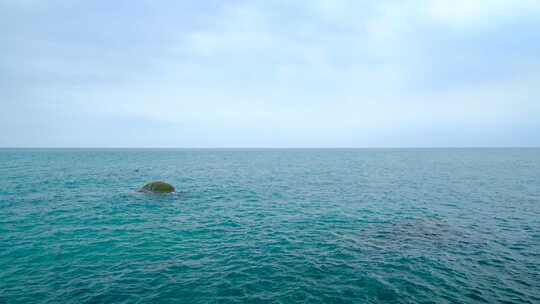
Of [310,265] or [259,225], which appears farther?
[259,225]

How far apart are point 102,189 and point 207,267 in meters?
35.1

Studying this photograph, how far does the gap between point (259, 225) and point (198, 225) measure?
542 centimetres

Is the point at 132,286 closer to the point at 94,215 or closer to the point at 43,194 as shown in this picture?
the point at 94,215

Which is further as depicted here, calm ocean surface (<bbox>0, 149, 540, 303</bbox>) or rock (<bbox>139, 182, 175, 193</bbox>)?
rock (<bbox>139, 182, 175, 193</bbox>)

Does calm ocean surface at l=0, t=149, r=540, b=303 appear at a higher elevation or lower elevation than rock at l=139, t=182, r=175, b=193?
lower

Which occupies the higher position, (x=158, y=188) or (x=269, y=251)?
(x=158, y=188)

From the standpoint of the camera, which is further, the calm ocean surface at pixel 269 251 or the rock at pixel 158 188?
the rock at pixel 158 188

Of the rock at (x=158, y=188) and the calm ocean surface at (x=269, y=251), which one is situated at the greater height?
the rock at (x=158, y=188)

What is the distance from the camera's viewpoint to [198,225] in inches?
913

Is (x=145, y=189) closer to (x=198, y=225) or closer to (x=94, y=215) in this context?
(x=94, y=215)

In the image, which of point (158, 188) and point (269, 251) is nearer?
point (269, 251)

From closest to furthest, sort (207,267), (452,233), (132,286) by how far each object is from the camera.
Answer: (132,286)
(207,267)
(452,233)

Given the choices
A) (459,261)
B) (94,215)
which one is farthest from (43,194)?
(459,261)

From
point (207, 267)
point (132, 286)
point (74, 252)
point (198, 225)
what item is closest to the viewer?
point (132, 286)
